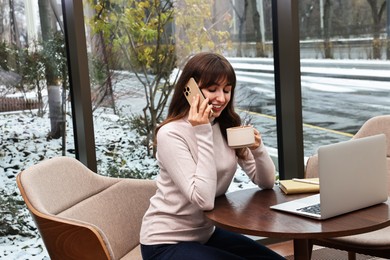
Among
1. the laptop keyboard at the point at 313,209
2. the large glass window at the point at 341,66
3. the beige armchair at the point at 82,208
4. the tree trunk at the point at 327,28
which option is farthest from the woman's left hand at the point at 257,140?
the tree trunk at the point at 327,28

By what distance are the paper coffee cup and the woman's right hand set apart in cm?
11

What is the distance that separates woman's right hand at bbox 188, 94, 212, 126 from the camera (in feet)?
7.34

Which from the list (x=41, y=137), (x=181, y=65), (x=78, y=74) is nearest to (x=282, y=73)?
(x=181, y=65)

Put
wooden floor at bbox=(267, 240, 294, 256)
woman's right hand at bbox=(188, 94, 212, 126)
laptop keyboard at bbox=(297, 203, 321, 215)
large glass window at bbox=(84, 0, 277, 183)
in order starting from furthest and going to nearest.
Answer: wooden floor at bbox=(267, 240, 294, 256), large glass window at bbox=(84, 0, 277, 183), woman's right hand at bbox=(188, 94, 212, 126), laptop keyboard at bbox=(297, 203, 321, 215)

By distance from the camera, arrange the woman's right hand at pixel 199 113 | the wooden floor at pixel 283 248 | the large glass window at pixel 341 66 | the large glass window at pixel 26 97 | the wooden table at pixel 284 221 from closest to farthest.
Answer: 1. the wooden table at pixel 284 221
2. the woman's right hand at pixel 199 113
3. the large glass window at pixel 26 97
4. the wooden floor at pixel 283 248
5. the large glass window at pixel 341 66

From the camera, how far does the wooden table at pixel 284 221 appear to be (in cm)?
190

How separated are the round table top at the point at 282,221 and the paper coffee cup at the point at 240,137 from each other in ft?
0.77

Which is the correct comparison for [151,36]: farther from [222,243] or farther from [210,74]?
[222,243]

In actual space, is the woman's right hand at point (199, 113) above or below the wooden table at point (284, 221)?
above

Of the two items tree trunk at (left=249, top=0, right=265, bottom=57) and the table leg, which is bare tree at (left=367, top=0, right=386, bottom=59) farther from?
the table leg

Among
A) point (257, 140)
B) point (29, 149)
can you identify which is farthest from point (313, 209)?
point (29, 149)

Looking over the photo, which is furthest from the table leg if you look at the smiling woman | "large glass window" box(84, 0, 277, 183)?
"large glass window" box(84, 0, 277, 183)

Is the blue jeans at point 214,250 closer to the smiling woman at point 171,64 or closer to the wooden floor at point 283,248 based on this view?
the smiling woman at point 171,64

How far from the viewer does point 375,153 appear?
216 centimetres
